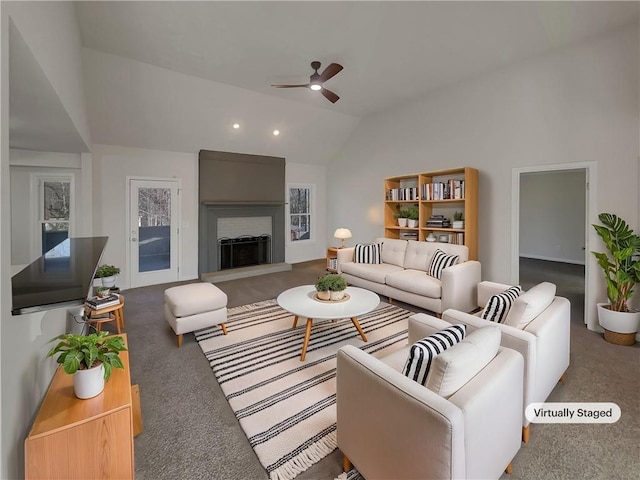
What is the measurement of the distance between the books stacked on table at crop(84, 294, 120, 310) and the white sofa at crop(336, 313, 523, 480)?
2.59m

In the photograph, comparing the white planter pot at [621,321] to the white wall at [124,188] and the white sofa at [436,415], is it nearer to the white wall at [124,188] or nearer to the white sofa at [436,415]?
the white sofa at [436,415]

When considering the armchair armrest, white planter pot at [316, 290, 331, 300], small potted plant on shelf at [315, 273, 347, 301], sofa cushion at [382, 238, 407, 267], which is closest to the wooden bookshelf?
sofa cushion at [382, 238, 407, 267]

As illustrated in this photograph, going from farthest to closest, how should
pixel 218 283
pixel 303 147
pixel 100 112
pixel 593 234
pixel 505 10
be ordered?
pixel 303 147 → pixel 218 283 → pixel 100 112 → pixel 593 234 → pixel 505 10

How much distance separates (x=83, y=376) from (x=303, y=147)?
19.8 feet

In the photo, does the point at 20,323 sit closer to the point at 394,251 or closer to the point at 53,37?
the point at 53,37

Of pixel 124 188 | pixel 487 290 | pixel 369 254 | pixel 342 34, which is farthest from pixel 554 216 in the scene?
pixel 124 188

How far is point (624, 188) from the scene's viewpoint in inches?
125

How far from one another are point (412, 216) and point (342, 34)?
2960 millimetres

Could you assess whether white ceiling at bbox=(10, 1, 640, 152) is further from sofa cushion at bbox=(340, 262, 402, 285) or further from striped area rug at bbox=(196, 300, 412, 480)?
sofa cushion at bbox=(340, 262, 402, 285)

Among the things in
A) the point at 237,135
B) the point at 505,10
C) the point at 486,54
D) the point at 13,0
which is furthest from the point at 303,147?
the point at 13,0

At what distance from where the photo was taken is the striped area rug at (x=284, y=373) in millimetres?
1777

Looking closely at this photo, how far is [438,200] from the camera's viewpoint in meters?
4.66

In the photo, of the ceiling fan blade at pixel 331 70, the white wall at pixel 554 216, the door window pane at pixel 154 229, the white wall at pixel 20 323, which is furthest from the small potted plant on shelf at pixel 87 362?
the white wall at pixel 554 216

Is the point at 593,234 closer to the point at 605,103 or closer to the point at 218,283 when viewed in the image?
the point at 605,103
